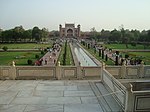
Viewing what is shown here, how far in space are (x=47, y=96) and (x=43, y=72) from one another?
3.47 meters

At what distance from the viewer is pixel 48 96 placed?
9453 millimetres

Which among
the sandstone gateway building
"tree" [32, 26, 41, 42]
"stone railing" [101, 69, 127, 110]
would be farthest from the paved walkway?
the sandstone gateway building

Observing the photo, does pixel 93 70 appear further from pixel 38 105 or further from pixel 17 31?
pixel 17 31

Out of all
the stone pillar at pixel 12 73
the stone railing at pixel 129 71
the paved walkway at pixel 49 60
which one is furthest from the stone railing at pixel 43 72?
the paved walkway at pixel 49 60

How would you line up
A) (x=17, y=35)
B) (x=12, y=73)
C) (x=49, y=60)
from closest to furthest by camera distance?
(x=12, y=73) < (x=49, y=60) < (x=17, y=35)

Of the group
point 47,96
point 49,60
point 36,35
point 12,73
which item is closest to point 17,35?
point 36,35

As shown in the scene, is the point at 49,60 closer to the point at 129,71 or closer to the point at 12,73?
the point at 12,73

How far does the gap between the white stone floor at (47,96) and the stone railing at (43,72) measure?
0.53 m

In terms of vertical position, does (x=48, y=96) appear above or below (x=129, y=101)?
below

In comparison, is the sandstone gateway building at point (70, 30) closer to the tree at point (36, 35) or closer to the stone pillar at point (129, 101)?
the tree at point (36, 35)

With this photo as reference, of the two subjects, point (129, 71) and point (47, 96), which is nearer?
point (47, 96)

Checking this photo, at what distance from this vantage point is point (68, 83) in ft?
39.0

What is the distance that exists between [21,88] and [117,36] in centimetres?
7343

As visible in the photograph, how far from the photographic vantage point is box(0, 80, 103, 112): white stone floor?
810cm
